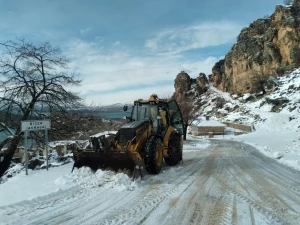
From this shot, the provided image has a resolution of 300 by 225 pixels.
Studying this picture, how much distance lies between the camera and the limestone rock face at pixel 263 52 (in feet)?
211

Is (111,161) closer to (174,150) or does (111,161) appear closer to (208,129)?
(174,150)

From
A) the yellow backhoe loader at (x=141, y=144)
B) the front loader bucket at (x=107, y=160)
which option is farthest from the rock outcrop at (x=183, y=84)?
the front loader bucket at (x=107, y=160)

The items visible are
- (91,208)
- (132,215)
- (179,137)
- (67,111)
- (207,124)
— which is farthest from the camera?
(207,124)

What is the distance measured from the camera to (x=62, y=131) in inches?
621

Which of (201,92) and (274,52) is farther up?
(274,52)

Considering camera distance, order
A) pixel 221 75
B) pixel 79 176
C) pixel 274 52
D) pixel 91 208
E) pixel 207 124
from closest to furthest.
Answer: pixel 91 208
pixel 79 176
pixel 207 124
pixel 274 52
pixel 221 75

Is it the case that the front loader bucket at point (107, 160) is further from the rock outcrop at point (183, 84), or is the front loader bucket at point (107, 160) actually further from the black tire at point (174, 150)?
the rock outcrop at point (183, 84)

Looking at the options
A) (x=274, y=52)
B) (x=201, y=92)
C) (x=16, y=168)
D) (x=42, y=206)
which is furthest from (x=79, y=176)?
(x=201, y=92)

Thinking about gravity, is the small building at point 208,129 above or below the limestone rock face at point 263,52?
below

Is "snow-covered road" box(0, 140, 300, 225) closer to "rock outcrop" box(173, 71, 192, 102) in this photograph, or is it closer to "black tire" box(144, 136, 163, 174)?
"black tire" box(144, 136, 163, 174)

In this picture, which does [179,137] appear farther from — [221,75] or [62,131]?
[221,75]

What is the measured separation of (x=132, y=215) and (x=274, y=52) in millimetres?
70993

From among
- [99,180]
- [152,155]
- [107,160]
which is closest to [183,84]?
[152,155]

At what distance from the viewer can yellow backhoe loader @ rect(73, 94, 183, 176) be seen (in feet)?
27.8
